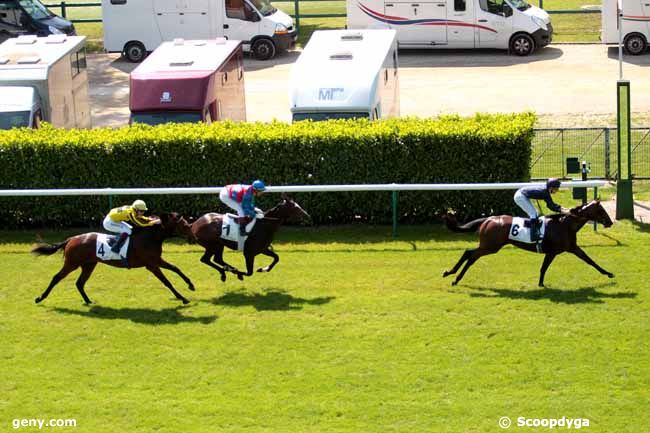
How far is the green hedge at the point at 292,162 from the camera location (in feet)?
62.6

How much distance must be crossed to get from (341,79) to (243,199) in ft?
20.9

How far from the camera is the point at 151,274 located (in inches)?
680

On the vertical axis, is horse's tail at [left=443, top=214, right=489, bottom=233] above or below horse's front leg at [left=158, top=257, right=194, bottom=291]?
above

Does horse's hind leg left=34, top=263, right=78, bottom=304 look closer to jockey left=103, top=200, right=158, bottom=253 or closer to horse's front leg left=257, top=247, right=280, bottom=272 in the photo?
jockey left=103, top=200, right=158, bottom=253

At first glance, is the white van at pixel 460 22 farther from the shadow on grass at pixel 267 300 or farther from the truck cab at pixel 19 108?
the shadow on grass at pixel 267 300

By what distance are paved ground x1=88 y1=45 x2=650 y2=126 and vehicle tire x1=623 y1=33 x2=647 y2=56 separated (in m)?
0.25

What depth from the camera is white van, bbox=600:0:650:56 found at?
105 feet

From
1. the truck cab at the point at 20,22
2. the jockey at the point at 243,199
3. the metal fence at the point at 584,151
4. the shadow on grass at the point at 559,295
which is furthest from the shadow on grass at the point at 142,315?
the truck cab at the point at 20,22

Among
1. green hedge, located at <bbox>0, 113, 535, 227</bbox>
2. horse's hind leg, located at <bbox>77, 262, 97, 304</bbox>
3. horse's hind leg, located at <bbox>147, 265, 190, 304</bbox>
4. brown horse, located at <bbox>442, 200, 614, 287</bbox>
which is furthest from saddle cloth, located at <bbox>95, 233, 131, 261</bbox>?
brown horse, located at <bbox>442, 200, 614, 287</bbox>

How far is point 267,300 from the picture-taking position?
1591cm

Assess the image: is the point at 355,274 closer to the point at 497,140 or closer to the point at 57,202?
the point at 497,140

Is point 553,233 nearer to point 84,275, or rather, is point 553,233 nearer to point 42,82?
point 84,275

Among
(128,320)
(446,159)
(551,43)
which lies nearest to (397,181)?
(446,159)

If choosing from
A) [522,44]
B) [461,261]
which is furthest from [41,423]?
[522,44]
